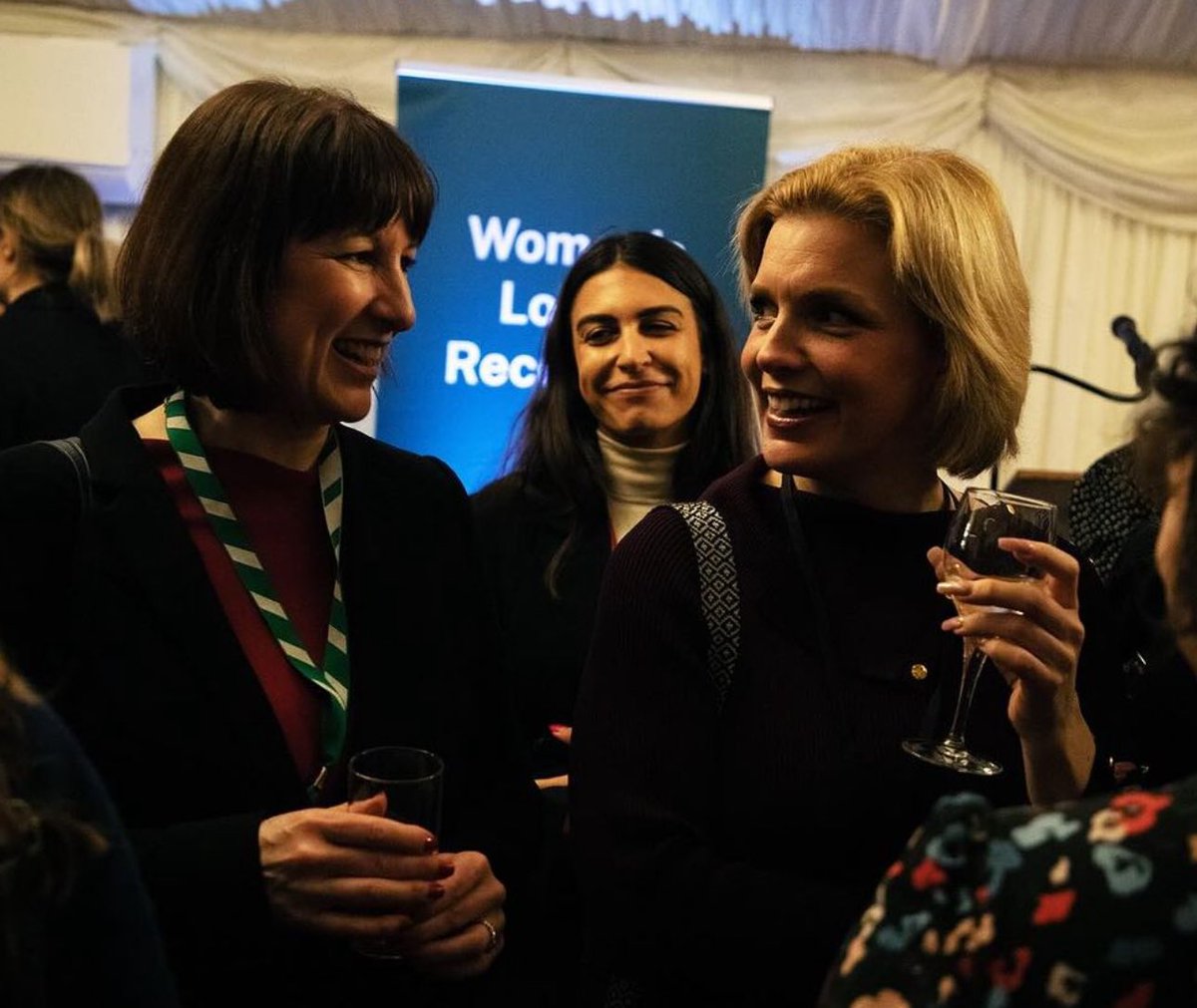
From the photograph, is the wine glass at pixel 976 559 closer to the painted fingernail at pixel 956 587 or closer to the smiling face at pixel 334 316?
the painted fingernail at pixel 956 587

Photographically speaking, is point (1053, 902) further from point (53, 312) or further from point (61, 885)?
point (53, 312)

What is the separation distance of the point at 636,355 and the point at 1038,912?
7.71ft

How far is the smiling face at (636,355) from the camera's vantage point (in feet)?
10.2

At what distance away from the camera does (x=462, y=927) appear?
1691 mm

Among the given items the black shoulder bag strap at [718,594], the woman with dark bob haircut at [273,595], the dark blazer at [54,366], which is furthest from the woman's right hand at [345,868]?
the dark blazer at [54,366]

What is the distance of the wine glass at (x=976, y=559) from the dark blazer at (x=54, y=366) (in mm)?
2395

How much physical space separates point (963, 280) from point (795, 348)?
224mm

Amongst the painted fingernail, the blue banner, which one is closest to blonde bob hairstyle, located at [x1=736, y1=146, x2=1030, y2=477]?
the painted fingernail

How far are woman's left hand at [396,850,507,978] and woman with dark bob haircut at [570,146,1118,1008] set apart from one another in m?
0.12

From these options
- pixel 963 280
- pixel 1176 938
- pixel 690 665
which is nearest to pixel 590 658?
pixel 690 665

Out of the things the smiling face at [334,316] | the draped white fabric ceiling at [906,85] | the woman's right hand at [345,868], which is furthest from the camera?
the draped white fabric ceiling at [906,85]

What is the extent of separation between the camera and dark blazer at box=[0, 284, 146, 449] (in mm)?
3490

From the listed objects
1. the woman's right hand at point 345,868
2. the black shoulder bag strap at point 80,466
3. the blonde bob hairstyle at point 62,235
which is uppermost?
the blonde bob hairstyle at point 62,235

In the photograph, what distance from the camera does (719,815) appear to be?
1.66 metres
